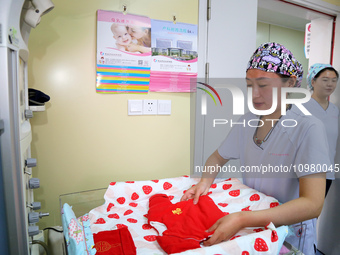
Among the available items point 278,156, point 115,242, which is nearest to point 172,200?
point 115,242

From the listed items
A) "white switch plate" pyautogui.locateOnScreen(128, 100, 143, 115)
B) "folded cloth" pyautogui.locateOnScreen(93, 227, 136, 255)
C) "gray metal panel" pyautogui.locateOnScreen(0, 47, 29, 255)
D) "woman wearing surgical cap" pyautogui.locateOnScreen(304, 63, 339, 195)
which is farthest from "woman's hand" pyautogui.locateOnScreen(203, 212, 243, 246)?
"woman wearing surgical cap" pyautogui.locateOnScreen(304, 63, 339, 195)

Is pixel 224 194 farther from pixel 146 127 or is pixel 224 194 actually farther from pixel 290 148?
pixel 146 127

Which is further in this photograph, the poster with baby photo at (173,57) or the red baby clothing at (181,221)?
the poster with baby photo at (173,57)

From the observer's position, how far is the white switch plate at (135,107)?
60.7 inches

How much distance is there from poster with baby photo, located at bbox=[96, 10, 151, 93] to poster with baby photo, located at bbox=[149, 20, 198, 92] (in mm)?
50

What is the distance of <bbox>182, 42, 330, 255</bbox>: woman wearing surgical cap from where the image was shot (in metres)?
0.87

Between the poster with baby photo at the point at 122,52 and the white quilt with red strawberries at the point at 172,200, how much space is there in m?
0.62

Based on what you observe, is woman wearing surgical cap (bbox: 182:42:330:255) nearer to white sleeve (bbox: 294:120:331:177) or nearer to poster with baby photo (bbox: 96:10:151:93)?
white sleeve (bbox: 294:120:331:177)

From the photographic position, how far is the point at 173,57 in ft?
5.32

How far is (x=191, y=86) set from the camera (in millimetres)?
1698

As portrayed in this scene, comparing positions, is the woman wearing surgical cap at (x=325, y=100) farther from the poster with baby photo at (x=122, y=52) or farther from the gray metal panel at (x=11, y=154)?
the gray metal panel at (x=11, y=154)

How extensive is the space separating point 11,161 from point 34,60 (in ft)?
2.78

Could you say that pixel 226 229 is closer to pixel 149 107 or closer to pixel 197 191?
pixel 197 191

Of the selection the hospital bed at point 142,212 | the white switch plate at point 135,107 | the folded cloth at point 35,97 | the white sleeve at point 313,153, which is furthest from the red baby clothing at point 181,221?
the folded cloth at point 35,97
